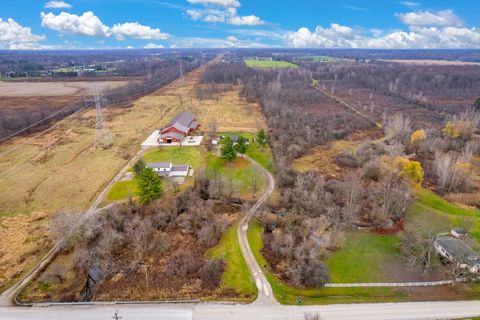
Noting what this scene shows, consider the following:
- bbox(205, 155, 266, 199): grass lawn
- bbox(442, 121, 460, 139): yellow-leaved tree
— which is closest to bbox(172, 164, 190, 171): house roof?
bbox(205, 155, 266, 199): grass lawn

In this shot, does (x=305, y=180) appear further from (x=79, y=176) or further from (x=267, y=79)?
(x=267, y=79)

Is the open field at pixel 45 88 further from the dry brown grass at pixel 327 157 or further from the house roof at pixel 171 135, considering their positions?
the dry brown grass at pixel 327 157

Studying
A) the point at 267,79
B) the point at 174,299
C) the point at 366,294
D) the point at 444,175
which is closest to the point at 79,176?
the point at 174,299

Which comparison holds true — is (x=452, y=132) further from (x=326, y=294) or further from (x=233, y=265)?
(x=233, y=265)

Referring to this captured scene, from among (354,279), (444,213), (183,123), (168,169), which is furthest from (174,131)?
(444,213)

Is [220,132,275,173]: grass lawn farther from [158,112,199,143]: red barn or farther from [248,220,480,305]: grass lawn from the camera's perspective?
[248,220,480,305]: grass lawn
